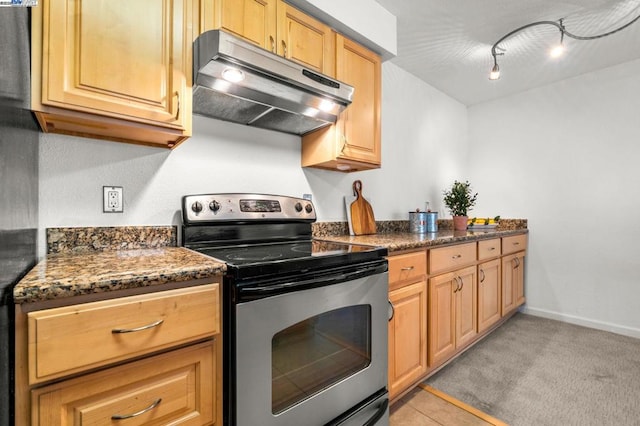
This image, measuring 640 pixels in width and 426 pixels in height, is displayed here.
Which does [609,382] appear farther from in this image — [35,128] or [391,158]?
[35,128]

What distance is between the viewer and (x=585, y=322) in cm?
278

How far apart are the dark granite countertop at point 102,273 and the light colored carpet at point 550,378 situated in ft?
5.66

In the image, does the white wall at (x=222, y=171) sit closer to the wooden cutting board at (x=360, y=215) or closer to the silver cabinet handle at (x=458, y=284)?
the wooden cutting board at (x=360, y=215)

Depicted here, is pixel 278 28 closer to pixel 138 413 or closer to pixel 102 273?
pixel 102 273

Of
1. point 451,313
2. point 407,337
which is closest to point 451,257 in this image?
point 451,313

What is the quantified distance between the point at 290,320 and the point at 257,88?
0.97 metres

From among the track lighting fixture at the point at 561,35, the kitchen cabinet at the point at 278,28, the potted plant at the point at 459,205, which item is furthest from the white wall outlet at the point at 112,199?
the potted plant at the point at 459,205

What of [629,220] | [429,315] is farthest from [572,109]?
[429,315]

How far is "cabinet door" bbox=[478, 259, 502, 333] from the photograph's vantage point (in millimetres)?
2297

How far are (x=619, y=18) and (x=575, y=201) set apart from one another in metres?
1.56

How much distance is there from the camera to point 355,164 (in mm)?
1912

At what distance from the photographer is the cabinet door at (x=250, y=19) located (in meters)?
1.25

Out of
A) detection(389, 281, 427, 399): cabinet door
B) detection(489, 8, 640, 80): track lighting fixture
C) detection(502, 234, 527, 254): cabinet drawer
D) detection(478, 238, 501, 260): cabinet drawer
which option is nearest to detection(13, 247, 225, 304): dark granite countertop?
detection(389, 281, 427, 399): cabinet door

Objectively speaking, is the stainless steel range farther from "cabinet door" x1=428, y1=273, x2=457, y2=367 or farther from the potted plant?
the potted plant
